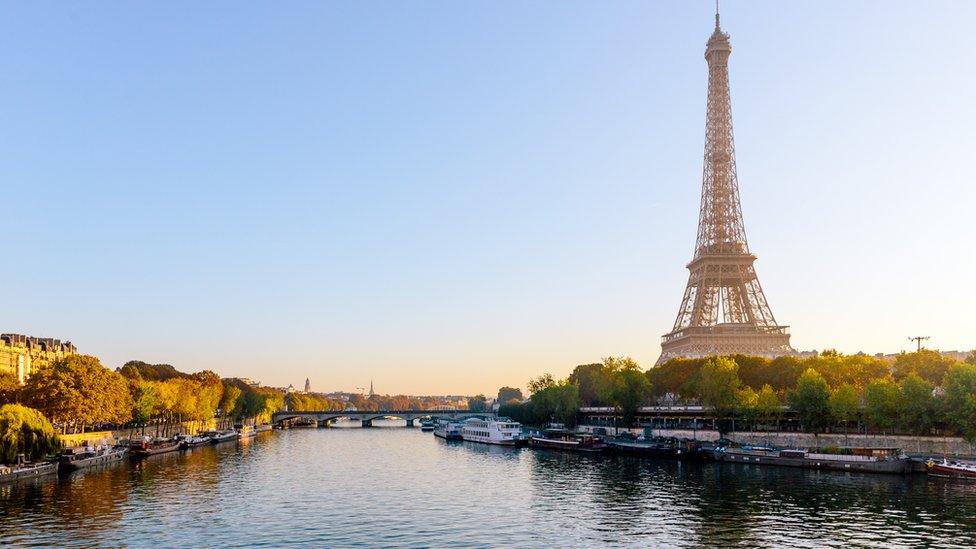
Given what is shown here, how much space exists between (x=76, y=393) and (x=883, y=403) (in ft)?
310

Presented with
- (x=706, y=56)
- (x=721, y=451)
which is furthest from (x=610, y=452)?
(x=706, y=56)

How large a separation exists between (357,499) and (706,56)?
139 meters

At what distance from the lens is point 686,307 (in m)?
166

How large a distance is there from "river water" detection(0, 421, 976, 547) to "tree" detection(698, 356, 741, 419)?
21.1m

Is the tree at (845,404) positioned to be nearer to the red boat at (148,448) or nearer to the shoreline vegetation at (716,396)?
the shoreline vegetation at (716,396)

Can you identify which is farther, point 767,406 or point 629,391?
point 629,391

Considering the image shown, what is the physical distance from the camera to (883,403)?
86.7 m

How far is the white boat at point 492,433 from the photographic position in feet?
454

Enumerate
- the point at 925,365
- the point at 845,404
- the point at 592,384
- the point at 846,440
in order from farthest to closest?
the point at 592,384 < the point at 925,365 < the point at 846,440 < the point at 845,404

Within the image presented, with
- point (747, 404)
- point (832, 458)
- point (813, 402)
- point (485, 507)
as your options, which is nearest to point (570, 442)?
point (747, 404)

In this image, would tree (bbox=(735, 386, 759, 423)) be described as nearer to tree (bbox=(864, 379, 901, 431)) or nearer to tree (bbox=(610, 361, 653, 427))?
tree (bbox=(864, 379, 901, 431))

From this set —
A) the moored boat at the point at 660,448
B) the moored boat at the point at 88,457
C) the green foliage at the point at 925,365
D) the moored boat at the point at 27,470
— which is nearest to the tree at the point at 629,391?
the moored boat at the point at 660,448

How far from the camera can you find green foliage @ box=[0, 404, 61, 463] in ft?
241

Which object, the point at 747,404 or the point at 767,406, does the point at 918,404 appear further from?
the point at 747,404
